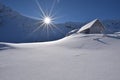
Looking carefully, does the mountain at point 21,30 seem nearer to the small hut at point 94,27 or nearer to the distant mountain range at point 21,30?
the distant mountain range at point 21,30

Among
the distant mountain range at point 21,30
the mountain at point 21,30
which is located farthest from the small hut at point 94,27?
the mountain at point 21,30

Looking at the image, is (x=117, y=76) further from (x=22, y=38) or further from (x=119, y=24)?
(x=119, y=24)

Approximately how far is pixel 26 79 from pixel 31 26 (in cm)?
9569

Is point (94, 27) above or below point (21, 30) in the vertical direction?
below

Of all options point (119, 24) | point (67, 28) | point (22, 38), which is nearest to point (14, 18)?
point (22, 38)

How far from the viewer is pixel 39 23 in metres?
100

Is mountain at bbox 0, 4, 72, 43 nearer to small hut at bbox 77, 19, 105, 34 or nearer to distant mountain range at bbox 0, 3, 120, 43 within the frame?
distant mountain range at bbox 0, 3, 120, 43

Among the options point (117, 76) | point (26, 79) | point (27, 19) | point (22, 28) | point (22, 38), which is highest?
point (27, 19)

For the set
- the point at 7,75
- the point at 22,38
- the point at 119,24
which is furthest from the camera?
the point at 119,24

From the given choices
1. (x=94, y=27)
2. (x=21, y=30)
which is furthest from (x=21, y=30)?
(x=94, y=27)

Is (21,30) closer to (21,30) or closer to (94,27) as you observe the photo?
(21,30)

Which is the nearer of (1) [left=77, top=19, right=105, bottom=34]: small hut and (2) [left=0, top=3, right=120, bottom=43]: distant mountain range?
(1) [left=77, top=19, right=105, bottom=34]: small hut

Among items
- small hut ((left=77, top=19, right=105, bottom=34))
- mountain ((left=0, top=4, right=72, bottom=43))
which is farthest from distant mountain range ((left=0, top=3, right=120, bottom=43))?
small hut ((left=77, top=19, right=105, bottom=34))

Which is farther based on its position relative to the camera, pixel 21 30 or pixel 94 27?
pixel 21 30
